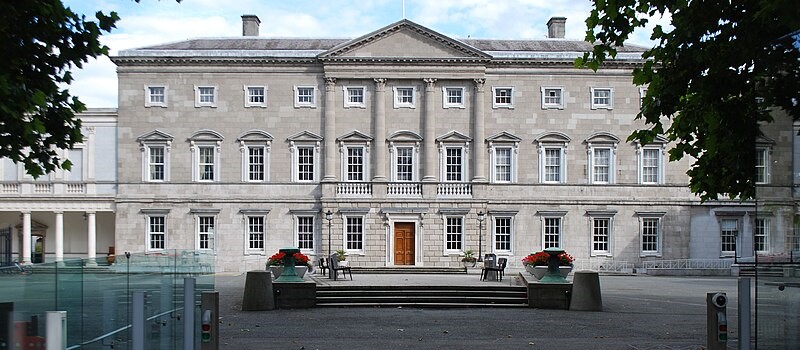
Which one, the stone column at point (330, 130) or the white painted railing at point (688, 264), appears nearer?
the stone column at point (330, 130)

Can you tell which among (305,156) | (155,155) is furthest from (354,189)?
(155,155)

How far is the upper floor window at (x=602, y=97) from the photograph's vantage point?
135 ft

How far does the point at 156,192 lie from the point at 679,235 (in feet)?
89.4

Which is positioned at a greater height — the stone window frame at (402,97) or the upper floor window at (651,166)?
the stone window frame at (402,97)

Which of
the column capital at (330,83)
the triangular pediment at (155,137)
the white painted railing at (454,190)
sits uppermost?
the column capital at (330,83)

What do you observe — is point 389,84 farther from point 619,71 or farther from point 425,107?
point 619,71

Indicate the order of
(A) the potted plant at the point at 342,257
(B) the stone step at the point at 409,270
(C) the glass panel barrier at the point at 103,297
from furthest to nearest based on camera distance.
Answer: (A) the potted plant at the point at 342,257
(B) the stone step at the point at 409,270
(C) the glass panel barrier at the point at 103,297

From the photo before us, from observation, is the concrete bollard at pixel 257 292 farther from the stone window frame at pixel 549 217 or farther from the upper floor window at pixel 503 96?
the upper floor window at pixel 503 96

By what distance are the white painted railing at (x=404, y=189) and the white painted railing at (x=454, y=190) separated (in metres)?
1.03

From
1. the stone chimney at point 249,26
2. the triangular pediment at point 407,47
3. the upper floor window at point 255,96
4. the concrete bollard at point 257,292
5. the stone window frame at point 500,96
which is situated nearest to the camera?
the concrete bollard at point 257,292

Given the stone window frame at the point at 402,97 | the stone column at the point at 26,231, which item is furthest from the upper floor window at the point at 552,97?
the stone column at the point at 26,231

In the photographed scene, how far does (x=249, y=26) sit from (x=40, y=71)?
35.2m

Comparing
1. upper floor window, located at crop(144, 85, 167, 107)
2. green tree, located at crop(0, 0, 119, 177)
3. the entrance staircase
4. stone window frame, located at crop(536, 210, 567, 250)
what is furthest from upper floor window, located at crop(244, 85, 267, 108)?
green tree, located at crop(0, 0, 119, 177)

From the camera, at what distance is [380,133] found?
4053 centimetres
